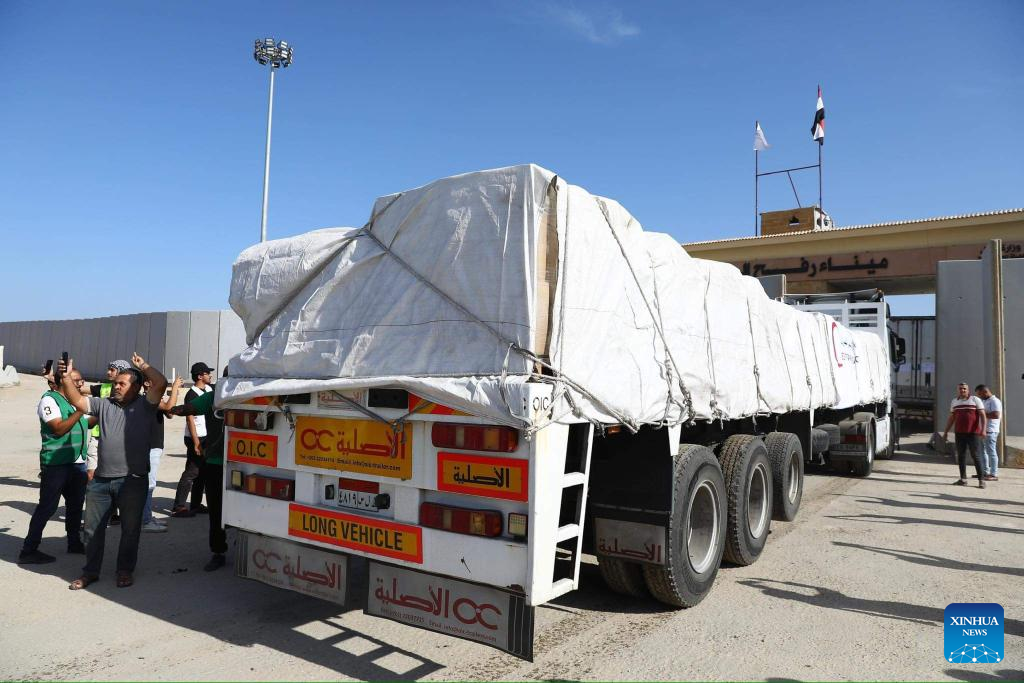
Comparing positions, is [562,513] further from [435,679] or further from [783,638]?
[783,638]

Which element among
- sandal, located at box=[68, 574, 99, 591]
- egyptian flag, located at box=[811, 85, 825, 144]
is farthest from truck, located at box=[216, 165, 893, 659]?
egyptian flag, located at box=[811, 85, 825, 144]

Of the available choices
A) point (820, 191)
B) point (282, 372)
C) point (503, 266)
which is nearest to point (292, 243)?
point (282, 372)

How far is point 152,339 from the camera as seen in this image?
30.4 metres

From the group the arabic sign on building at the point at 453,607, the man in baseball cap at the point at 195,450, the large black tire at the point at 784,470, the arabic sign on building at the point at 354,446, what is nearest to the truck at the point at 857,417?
the large black tire at the point at 784,470

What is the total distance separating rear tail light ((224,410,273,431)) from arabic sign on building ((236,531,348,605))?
716 mm

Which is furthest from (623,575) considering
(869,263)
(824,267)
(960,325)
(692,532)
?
(824,267)

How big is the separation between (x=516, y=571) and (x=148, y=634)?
8.56 feet

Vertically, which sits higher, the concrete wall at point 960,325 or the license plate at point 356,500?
the concrete wall at point 960,325

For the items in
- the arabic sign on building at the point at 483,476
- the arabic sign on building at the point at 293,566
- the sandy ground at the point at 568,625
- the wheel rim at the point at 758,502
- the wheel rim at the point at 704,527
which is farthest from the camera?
the wheel rim at the point at 758,502

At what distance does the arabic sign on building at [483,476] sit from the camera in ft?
11.0

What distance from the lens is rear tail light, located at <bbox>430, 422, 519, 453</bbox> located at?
335 cm

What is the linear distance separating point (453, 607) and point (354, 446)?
1089mm

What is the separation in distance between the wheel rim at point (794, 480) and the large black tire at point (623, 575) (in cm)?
316

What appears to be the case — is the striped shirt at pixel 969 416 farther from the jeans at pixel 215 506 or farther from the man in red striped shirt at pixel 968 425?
the jeans at pixel 215 506
